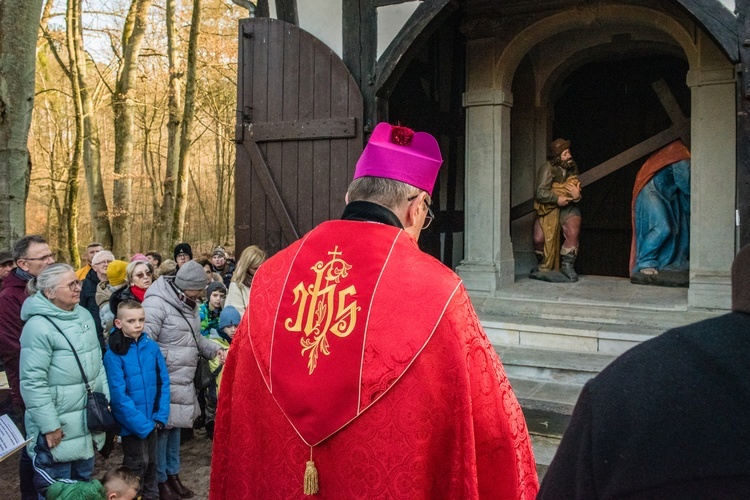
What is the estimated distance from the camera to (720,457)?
34.9 inches

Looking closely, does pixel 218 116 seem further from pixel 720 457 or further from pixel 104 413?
pixel 720 457

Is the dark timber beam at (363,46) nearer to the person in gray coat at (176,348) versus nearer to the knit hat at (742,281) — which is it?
the person in gray coat at (176,348)

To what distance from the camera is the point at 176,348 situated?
4402 millimetres

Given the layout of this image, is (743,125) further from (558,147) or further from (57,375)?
(57,375)

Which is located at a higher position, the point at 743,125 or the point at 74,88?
the point at 74,88

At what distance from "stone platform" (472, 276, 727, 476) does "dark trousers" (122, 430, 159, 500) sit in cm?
242

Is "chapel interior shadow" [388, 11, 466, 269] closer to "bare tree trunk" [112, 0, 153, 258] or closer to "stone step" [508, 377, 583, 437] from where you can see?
"stone step" [508, 377, 583, 437]

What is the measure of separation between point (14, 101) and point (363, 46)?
3326 mm

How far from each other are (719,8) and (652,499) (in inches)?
188

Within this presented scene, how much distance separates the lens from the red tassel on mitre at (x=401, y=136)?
240 centimetres

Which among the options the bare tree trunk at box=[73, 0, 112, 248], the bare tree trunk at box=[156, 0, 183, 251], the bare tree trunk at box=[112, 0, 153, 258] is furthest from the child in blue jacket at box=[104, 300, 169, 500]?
the bare tree trunk at box=[73, 0, 112, 248]

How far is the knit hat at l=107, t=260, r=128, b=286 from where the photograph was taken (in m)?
5.51

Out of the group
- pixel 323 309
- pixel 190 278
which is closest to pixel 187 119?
pixel 190 278

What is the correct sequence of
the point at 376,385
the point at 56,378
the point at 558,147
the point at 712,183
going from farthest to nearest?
the point at 558,147
the point at 712,183
the point at 56,378
the point at 376,385
